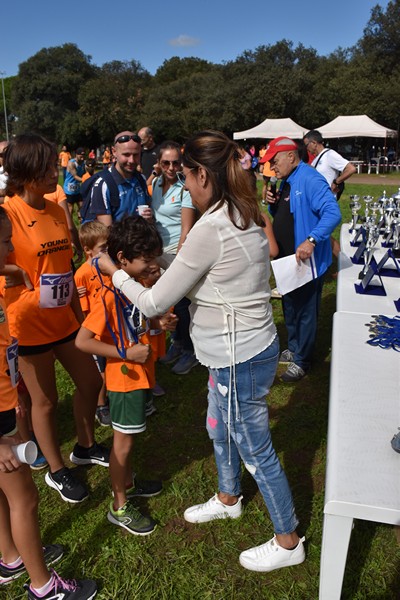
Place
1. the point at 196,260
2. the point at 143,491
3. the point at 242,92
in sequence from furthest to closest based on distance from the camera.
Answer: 1. the point at 242,92
2. the point at 143,491
3. the point at 196,260

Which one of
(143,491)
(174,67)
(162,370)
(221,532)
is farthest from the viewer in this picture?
(174,67)

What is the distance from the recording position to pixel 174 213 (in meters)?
3.93

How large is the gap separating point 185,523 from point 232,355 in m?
1.14

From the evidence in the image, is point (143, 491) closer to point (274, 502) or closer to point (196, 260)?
point (274, 502)

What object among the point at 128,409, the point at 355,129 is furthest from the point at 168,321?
the point at 355,129

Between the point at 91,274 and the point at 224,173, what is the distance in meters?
1.57

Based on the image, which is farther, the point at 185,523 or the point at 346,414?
the point at 185,523

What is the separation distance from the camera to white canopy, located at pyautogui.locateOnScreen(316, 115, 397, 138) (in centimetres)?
2342

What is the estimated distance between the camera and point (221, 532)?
2420 mm

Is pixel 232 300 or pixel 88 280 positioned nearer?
pixel 232 300

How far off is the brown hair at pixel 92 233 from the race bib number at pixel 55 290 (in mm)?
479

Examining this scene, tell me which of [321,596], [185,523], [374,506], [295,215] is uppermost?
[295,215]

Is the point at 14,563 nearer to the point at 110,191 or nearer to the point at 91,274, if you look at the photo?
the point at 91,274

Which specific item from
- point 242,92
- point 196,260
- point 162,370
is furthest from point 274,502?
point 242,92
